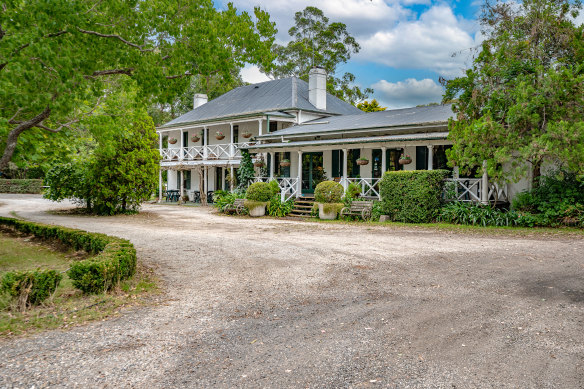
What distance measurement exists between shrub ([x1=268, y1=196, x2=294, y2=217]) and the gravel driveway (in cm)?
940

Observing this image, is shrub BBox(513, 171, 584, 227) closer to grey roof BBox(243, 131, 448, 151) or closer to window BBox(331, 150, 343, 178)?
grey roof BBox(243, 131, 448, 151)

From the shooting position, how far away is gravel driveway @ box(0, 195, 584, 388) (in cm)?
374

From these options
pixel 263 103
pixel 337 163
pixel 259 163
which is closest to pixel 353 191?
pixel 337 163

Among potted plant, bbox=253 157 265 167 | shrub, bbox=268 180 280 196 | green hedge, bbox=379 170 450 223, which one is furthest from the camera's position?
potted plant, bbox=253 157 265 167

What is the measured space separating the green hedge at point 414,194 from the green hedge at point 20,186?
3534 cm

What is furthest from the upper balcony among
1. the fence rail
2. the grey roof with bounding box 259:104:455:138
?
the grey roof with bounding box 259:104:455:138

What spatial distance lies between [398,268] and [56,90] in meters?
6.82

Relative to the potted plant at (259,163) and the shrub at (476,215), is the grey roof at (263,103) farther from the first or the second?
the shrub at (476,215)

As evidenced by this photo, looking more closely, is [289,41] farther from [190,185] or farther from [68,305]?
[68,305]

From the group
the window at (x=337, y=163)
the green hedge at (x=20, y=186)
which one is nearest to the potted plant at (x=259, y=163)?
the window at (x=337, y=163)

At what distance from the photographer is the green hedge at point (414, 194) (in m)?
14.6

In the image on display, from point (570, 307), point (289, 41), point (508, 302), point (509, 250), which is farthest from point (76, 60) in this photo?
point (289, 41)

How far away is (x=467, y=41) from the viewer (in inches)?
626

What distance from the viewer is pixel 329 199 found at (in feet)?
56.0
